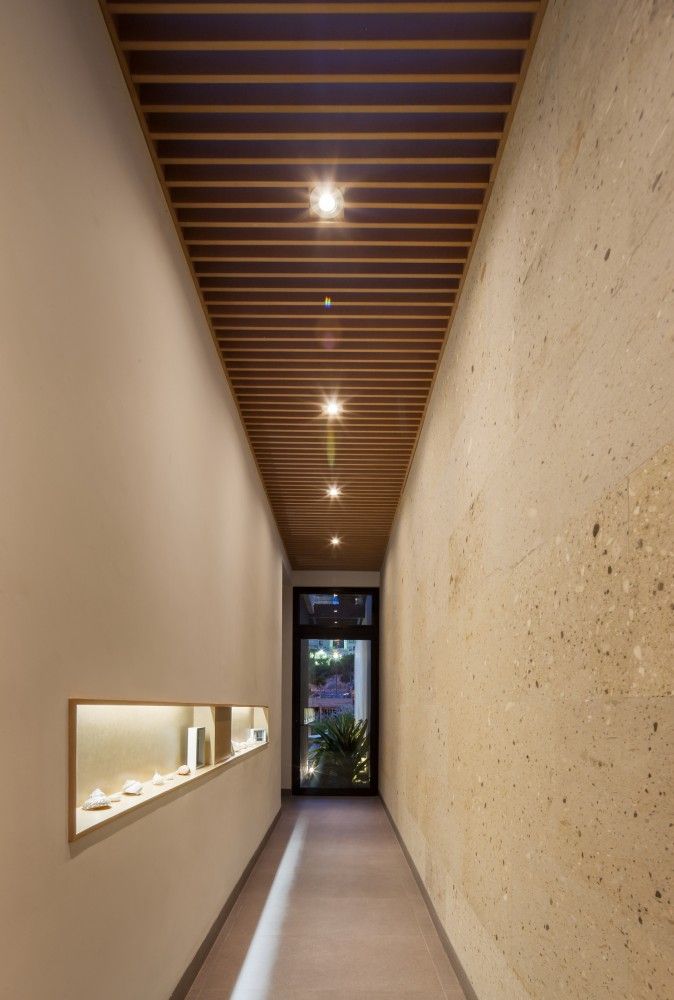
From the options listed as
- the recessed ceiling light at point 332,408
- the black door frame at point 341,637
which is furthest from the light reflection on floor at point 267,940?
the black door frame at point 341,637

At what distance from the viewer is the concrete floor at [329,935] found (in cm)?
397

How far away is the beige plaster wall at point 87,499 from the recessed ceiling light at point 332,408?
5.51 ft

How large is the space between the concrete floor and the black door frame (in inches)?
176

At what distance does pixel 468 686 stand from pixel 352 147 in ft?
7.85

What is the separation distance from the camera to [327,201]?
3.63m

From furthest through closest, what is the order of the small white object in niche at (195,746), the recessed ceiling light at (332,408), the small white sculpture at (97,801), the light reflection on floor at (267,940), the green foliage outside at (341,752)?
the green foliage outside at (341,752)
the recessed ceiling light at (332,408)
the small white object in niche at (195,746)
the light reflection on floor at (267,940)
the small white sculpture at (97,801)

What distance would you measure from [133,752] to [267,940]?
198 centimetres

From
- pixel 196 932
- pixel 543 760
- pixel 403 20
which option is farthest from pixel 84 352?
Answer: pixel 196 932

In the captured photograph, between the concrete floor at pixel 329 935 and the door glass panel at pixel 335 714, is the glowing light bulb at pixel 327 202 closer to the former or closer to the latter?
the concrete floor at pixel 329 935

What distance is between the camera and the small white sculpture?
2688 mm

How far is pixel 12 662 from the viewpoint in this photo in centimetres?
195

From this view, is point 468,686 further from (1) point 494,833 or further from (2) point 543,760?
(2) point 543,760

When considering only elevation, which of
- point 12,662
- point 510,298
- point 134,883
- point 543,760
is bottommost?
point 134,883

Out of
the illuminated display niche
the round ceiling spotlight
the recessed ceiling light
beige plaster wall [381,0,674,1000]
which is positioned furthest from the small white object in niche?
the round ceiling spotlight
